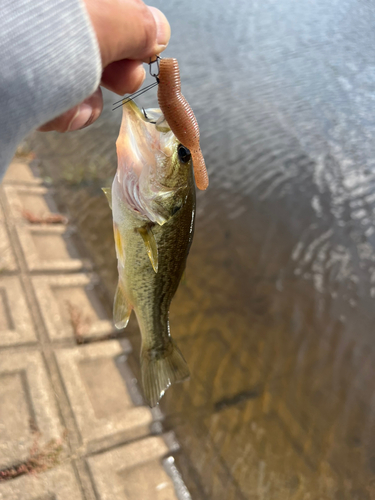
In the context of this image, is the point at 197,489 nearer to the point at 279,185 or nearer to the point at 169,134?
the point at 169,134

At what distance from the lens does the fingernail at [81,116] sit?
1061mm

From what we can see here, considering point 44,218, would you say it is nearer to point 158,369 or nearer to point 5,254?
point 5,254

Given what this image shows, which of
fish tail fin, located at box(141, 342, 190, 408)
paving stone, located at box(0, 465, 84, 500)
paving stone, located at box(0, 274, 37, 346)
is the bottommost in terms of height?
paving stone, located at box(0, 465, 84, 500)

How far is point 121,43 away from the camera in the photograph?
3.06ft

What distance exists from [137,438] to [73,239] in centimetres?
196

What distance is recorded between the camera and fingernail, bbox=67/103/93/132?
1061mm

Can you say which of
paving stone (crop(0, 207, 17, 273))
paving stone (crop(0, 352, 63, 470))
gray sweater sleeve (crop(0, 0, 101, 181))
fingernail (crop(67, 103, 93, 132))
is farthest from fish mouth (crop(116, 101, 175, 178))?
paving stone (crop(0, 207, 17, 273))

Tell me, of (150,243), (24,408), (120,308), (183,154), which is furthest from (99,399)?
(183,154)

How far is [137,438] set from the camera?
260 cm

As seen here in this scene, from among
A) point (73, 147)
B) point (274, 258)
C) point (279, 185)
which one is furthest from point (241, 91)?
point (274, 258)

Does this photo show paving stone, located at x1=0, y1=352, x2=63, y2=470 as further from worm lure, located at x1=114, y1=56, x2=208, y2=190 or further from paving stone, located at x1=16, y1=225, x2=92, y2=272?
worm lure, located at x1=114, y1=56, x2=208, y2=190

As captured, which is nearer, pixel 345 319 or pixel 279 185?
pixel 345 319

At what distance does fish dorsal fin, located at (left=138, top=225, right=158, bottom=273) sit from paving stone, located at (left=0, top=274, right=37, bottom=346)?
1738 millimetres

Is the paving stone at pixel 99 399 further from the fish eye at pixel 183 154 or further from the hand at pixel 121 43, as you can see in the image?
the hand at pixel 121 43
